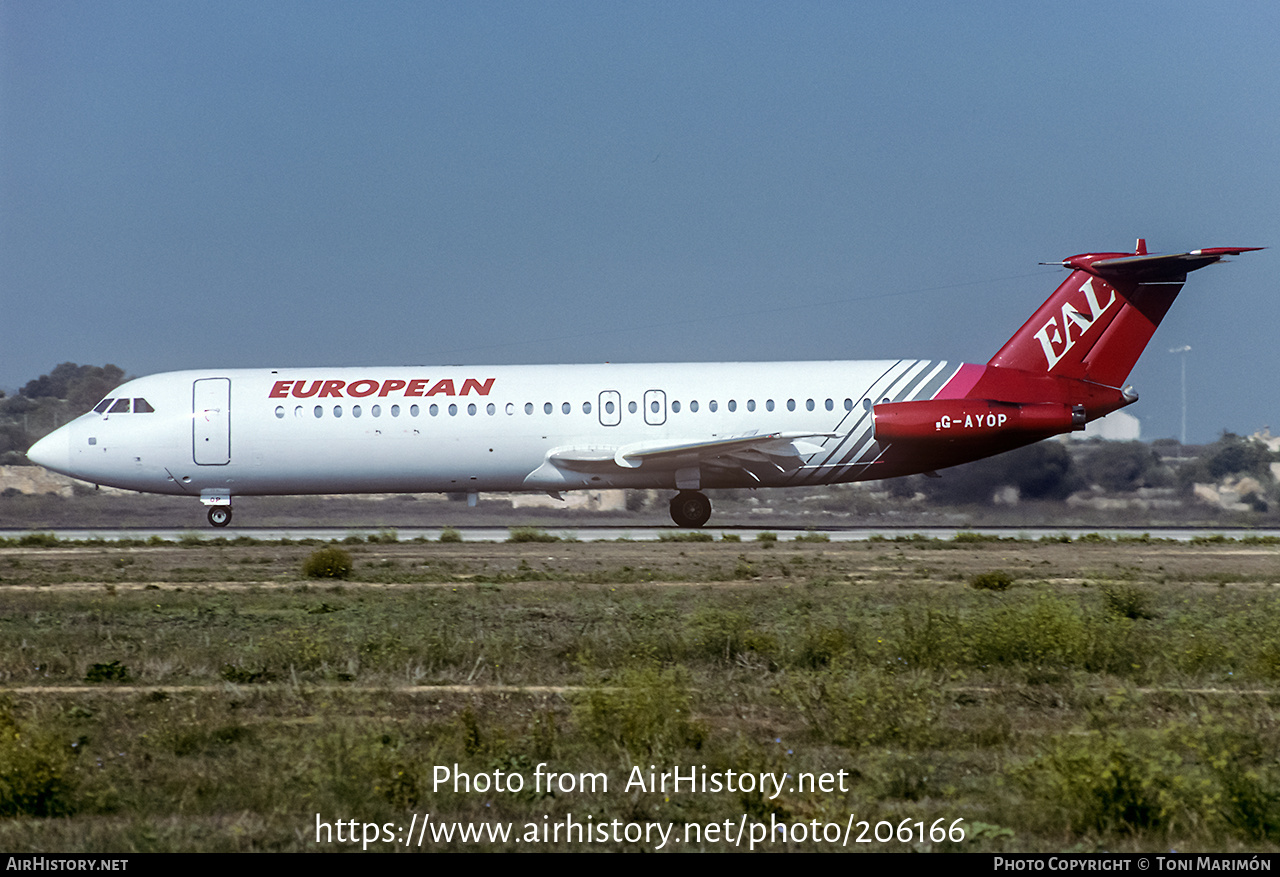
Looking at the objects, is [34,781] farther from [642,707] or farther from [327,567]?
[327,567]

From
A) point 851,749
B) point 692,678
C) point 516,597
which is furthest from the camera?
point 516,597

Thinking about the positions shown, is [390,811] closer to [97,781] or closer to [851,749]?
[97,781]

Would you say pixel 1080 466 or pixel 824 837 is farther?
pixel 1080 466

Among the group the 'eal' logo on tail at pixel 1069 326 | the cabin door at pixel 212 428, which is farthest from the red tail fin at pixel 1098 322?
the cabin door at pixel 212 428

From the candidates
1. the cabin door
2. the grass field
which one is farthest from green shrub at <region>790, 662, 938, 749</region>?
the cabin door

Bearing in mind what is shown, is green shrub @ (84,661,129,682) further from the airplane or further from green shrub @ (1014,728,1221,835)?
the airplane

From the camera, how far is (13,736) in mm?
8578

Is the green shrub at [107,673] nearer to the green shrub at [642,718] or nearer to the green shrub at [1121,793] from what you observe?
the green shrub at [642,718]

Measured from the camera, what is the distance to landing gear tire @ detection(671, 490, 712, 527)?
3362cm

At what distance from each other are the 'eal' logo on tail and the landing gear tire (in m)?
9.58

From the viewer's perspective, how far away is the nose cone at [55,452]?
33375 millimetres

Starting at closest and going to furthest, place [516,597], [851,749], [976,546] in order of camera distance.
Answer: [851,749]
[516,597]
[976,546]

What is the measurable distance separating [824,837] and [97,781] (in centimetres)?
498

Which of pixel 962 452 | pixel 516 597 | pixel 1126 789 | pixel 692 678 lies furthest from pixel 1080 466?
pixel 1126 789
